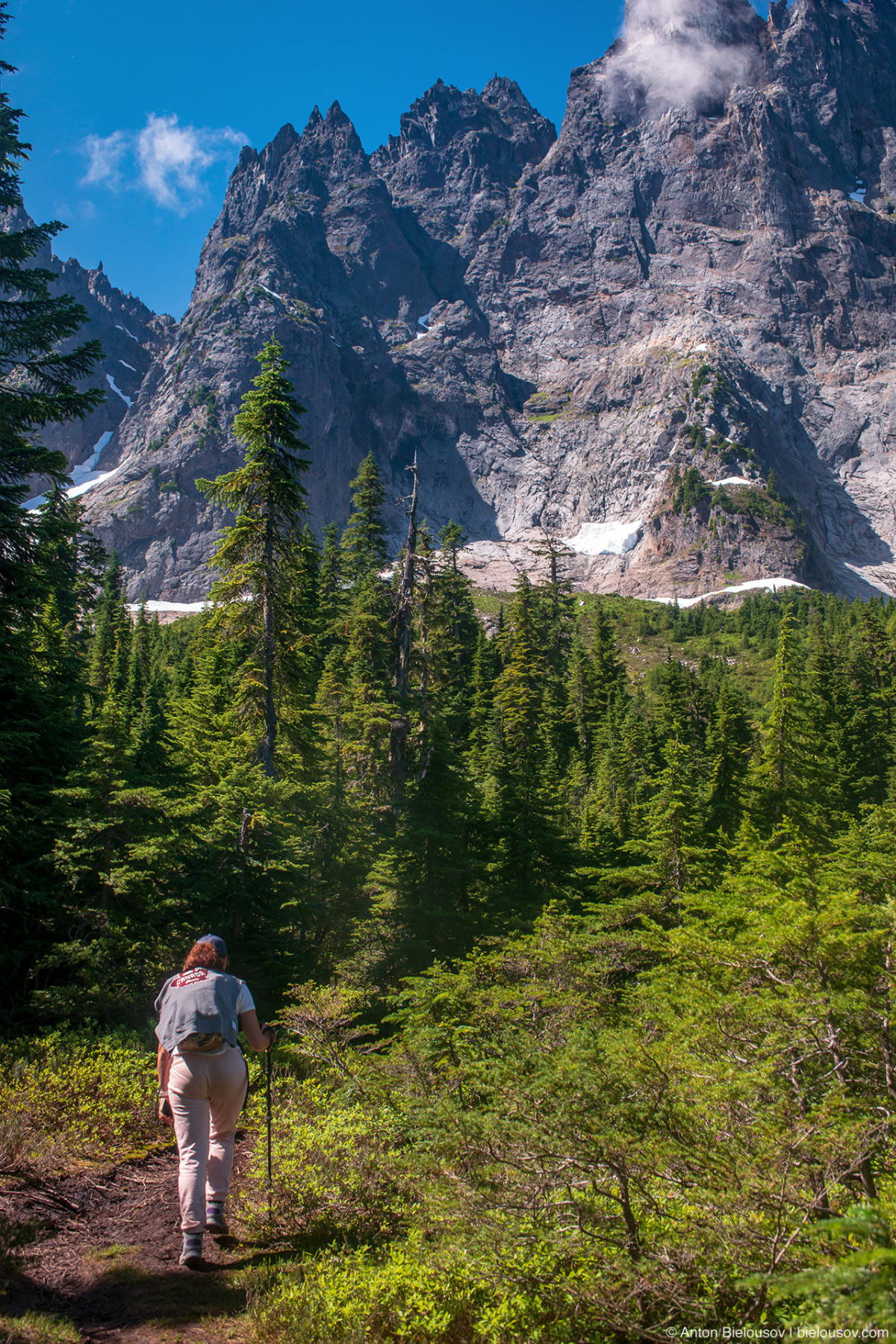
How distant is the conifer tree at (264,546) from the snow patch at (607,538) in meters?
166

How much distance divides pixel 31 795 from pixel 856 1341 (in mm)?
11683

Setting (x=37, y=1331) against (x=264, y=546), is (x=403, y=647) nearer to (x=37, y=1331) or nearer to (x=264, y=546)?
(x=264, y=546)

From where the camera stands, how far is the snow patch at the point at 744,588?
151125mm

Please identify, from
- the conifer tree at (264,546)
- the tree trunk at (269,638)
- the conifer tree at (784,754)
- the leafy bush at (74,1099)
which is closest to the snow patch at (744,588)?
the conifer tree at (784,754)

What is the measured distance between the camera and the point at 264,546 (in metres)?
18.3

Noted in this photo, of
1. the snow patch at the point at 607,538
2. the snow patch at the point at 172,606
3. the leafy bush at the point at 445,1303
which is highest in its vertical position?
the snow patch at the point at 607,538

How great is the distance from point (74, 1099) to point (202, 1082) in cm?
363

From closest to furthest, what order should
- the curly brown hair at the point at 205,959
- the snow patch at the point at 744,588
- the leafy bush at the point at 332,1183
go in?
the curly brown hair at the point at 205,959
the leafy bush at the point at 332,1183
the snow patch at the point at 744,588

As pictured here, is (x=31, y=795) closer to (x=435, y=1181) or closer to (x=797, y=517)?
(x=435, y=1181)

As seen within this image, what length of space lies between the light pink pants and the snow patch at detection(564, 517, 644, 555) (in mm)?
179353

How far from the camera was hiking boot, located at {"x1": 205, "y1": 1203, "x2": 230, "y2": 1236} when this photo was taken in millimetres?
5230

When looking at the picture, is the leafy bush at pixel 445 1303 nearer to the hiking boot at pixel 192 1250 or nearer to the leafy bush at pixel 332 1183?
the hiking boot at pixel 192 1250

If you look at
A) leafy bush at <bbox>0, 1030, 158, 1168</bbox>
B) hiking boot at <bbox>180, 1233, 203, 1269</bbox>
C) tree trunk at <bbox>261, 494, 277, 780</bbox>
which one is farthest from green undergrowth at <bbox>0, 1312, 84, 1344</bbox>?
tree trunk at <bbox>261, 494, 277, 780</bbox>

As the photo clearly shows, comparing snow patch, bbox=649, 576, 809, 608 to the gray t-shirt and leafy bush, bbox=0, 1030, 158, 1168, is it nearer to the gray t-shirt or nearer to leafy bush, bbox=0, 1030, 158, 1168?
leafy bush, bbox=0, 1030, 158, 1168
